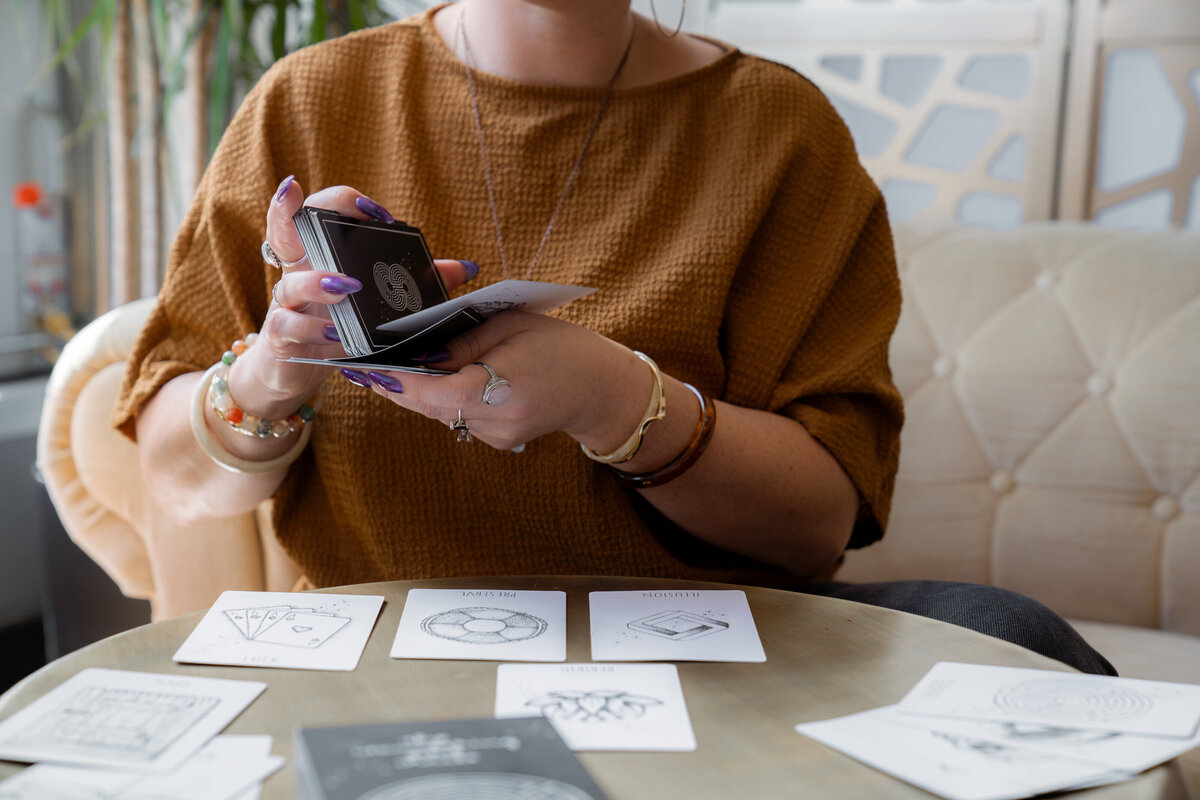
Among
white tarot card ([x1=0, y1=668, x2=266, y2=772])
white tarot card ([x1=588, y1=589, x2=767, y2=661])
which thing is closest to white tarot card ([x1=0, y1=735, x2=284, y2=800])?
white tarot card ([x1=0, y1=668, x2=266, y2=772])

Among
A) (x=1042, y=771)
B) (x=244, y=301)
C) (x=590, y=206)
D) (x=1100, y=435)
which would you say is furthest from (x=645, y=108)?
(x=1100, y=435)

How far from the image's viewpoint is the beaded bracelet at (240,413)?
0.84 meters

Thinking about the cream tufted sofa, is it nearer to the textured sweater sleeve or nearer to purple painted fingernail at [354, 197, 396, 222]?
the textured sweater sleeve

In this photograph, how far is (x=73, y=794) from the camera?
18.4 inches

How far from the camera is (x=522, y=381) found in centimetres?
68

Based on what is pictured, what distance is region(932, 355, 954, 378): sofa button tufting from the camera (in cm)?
151

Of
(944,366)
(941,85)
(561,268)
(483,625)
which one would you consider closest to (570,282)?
(561,268)

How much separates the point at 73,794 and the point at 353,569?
0.52 meters

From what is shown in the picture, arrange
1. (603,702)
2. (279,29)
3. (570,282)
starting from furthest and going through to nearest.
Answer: (279,29) → (570,282) → (603,702)

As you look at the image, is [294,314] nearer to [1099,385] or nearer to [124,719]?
[124,719]

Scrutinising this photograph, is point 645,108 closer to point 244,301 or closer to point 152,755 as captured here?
point 244,301

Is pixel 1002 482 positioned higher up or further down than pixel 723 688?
further down

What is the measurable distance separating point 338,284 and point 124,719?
0.93ft

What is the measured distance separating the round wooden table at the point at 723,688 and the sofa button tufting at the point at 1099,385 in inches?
34.3
